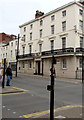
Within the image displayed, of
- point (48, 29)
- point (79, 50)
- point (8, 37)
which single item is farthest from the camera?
point (8, 37)

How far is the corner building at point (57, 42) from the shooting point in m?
26.9

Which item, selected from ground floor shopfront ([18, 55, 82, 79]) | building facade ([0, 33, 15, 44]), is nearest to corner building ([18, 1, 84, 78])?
ground floor shopfront ([18, 55, 82, 79])

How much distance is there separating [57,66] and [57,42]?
14.4 ft

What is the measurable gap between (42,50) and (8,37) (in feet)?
81.0

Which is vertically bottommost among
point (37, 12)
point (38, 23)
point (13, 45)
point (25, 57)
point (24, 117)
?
point (24, 117)

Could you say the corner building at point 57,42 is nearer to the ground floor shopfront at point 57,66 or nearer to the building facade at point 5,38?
the ground floor shopfront at point 57,66

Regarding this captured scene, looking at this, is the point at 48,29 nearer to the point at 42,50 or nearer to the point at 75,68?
the point at 42,50

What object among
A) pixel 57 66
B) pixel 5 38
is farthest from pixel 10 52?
pixel 57 66

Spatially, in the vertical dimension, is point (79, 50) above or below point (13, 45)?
below

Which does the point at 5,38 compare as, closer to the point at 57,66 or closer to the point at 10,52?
the point at 10,52

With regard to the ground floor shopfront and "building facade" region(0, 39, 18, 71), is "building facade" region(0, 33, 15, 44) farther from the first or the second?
the ground floor shopfront

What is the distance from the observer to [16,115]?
6023 mm

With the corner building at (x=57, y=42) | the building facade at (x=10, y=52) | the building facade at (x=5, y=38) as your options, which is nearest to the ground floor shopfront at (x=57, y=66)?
the corner building at (x=57, y=42)

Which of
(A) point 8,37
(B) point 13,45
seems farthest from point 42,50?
(A) point 8,37
